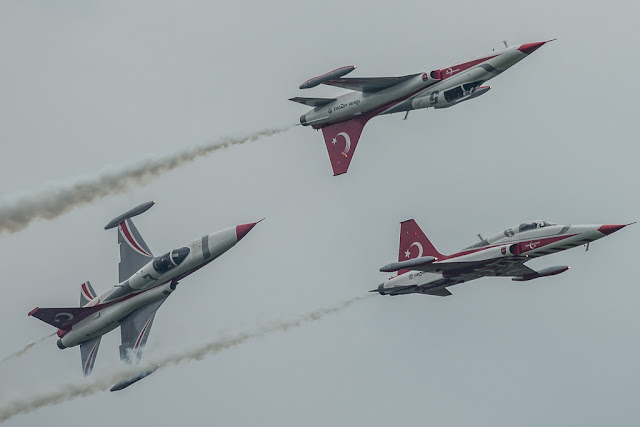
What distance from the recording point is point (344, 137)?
84.8 metres

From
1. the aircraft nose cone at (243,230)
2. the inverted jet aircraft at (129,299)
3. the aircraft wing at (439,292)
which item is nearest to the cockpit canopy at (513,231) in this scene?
the aircraft wing at (439,292)

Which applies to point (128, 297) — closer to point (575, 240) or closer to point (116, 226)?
point (116, 226)

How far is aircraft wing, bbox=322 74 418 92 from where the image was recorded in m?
82.9

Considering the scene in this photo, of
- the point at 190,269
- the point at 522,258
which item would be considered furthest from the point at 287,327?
the point at 522,258

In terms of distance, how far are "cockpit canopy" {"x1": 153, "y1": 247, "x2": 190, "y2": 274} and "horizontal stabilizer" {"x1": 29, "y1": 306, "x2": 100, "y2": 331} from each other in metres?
4.86

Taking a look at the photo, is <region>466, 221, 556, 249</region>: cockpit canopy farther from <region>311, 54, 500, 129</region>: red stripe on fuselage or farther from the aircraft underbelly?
the aircraft underbelly

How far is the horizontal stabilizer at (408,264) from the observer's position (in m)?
77.3

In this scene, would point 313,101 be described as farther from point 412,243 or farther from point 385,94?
point 412,243

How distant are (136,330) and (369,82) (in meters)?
16.3

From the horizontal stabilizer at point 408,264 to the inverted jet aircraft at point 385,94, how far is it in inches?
325

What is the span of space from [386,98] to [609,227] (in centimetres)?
1332

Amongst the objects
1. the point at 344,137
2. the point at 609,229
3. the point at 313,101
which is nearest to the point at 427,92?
the point at 344,137

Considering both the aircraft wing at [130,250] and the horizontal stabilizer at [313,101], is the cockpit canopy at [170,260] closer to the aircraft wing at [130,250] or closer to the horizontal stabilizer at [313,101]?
the aircraft wing at [130,250]

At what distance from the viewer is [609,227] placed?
76.2m
